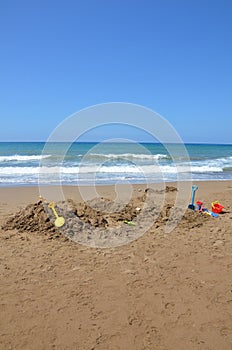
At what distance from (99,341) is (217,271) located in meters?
2.02

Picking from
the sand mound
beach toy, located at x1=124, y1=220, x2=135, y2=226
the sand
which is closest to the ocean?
the sand mound

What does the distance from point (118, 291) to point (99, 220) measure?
2.22m

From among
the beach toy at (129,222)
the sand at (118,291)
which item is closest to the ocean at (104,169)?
the beach toy at (129,222)

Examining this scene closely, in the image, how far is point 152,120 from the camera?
5738 millimetres

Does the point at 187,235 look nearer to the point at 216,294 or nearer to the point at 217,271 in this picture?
→ the point at 217,271

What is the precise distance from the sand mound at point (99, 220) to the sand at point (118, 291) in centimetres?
15

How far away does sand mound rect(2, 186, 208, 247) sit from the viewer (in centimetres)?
502

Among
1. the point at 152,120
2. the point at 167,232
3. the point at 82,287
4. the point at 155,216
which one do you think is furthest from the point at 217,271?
the point at 152,120

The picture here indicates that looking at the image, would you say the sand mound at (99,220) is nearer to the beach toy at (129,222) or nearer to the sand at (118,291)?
the beach toy at (129,222)

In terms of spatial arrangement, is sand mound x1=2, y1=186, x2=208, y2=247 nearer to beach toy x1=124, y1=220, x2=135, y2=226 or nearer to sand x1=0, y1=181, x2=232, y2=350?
beach toy x1=124, y1=220, x2=135, y2=226

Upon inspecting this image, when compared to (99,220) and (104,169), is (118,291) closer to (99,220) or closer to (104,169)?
(99,220)

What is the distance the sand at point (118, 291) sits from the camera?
2617 mm

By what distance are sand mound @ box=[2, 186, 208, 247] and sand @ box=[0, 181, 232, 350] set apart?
154 millimetres

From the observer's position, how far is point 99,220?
18.0 feet
